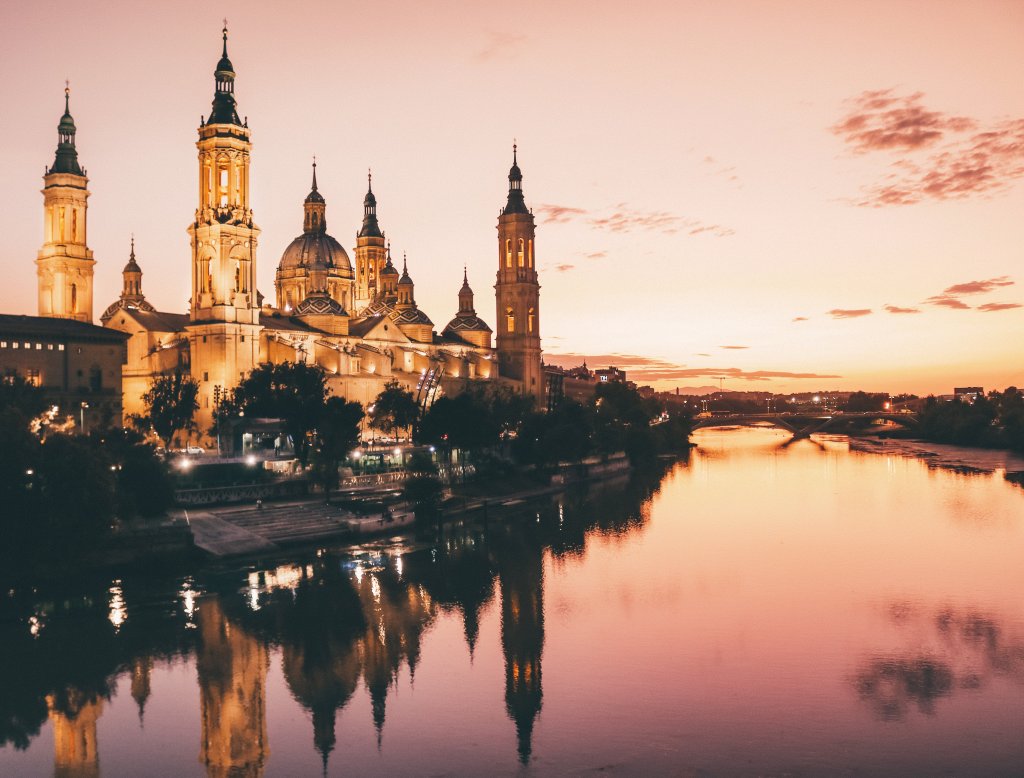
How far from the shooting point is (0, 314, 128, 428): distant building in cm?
5650

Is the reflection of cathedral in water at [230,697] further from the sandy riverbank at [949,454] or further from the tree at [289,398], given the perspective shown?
the sandy riverbank at [949,454]

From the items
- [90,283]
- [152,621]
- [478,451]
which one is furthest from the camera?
[90,283]

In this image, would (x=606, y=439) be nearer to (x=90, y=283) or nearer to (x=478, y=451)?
A: (x=478, y=451)

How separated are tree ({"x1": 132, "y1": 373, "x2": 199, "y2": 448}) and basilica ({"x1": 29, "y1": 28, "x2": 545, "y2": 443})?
4.12 metres

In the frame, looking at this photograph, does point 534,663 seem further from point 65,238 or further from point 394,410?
point 65,238

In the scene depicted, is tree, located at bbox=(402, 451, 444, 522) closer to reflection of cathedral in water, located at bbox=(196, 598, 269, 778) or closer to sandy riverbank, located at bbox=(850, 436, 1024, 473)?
reflection of cathedral in water, located at bbox=(196, 598, 269, 778)

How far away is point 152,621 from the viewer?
30.1 meters

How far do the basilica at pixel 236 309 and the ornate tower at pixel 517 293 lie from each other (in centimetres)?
98

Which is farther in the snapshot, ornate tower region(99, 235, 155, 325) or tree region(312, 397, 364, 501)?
ornate tower region(99, 235, 155, 325)

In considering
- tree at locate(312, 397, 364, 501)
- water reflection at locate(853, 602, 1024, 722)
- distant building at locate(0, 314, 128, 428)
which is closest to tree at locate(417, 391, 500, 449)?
tree at locate(312, 397, 364, 501)

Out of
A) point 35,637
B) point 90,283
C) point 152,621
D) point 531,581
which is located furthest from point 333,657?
point 90,283

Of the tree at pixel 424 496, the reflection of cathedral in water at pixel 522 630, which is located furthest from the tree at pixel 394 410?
the reflection of cathedral in water at pixel 522 630

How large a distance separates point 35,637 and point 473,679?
1283 centimetres

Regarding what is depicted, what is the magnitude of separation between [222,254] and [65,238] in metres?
11.9
